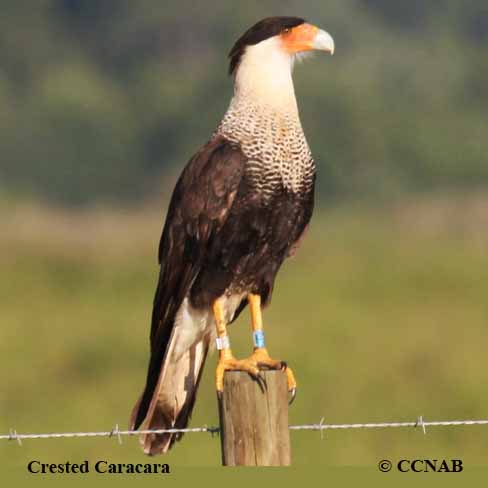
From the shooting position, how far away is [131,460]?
910 cm

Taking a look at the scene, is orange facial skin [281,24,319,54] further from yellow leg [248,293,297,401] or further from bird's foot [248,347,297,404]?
bird's foot [248,347,297,404]

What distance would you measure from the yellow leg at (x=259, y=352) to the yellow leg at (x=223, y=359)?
0.07m

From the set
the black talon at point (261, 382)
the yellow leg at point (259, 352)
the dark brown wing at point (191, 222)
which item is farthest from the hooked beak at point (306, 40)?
the black talon at point (261, 382)

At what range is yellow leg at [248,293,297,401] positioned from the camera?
19.9 ft

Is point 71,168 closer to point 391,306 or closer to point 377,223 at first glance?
point 377,223

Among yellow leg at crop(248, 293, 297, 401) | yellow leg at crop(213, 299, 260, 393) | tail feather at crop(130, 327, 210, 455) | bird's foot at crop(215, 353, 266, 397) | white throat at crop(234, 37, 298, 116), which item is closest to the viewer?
bird's foot at crop(215, 353, 266, 397)

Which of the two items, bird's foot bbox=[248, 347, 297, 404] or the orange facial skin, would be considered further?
the orange facial skin

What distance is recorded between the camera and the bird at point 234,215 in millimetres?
6410

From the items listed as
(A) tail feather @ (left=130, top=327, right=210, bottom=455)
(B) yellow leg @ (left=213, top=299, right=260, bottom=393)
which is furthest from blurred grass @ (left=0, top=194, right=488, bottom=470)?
(B) yellow leg @ (left=213, top=299, right=260, bottom=393)

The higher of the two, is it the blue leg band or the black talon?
the blue leg band

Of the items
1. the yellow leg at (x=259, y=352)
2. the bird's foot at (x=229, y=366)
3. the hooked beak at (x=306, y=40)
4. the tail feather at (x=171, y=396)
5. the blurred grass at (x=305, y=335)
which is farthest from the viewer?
the blurred grass at (x=305, y=335)

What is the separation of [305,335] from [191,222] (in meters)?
6.58

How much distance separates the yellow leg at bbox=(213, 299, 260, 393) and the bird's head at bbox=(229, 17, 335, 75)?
937 millimetres

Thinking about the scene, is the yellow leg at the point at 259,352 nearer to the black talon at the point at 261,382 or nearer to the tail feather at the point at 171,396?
the tail feather at the point at 171,396
